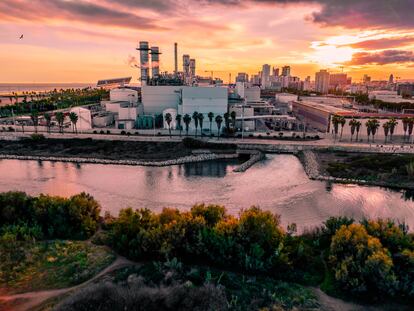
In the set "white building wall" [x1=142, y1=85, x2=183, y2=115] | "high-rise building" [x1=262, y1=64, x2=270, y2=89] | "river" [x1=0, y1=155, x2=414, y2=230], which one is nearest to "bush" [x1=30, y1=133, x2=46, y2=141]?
"river" [x1=0, y1=155, x2=414, y2=230]

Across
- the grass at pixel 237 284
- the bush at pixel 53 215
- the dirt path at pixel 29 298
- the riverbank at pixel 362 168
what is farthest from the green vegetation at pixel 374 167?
the dirt path at pixel 29 298

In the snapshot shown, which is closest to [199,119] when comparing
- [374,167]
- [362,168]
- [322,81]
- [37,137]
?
[37,137]

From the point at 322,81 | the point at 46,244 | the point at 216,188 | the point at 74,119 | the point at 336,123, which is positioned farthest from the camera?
the point at 322,81

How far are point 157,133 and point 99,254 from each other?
28.0 meters

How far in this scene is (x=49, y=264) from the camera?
12.9 meters

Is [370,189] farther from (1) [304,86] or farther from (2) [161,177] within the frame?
(1) [304,86]

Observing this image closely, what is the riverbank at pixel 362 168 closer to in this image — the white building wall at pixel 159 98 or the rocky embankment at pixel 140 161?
the rocky embankment at pixel 140 161

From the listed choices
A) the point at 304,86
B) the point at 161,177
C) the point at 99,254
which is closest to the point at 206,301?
the point at 99,254

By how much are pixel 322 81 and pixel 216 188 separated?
404 ft

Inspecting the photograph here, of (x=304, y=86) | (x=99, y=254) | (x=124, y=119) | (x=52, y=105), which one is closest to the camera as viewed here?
(x=99, y=254)

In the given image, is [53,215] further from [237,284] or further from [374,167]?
[374,167]

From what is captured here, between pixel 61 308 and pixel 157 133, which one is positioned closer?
pixel 61 308

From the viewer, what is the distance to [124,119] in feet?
148

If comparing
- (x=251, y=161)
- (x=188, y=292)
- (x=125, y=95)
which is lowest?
(x=188, y=292)
